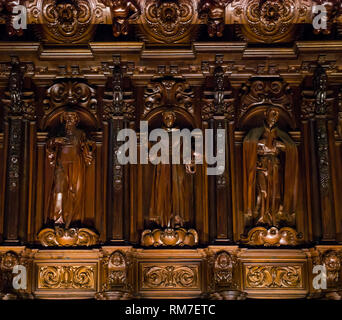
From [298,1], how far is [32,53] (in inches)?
185

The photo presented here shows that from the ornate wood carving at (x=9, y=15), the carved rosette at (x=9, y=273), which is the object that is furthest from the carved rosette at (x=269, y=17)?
the carved rosette at (x=9, y=273)

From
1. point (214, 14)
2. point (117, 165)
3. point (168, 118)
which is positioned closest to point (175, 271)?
point (117, 165)

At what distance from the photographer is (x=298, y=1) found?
14.9m

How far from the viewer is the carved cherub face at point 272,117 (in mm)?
14642

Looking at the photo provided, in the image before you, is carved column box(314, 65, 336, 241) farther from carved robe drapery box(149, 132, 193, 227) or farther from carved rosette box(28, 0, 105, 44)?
carved rosette box(28, 0, 105, 44)

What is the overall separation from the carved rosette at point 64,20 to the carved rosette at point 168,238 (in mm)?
3612

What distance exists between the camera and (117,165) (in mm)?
14070

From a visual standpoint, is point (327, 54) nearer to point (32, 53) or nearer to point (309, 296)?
point (309, 296)

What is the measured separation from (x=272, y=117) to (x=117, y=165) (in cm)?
282

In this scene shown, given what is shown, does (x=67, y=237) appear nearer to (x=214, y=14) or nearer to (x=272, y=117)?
(x=272, y=117)

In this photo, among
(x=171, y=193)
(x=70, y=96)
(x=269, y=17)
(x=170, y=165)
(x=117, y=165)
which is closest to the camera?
(x=117, y=165)

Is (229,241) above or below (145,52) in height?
below
